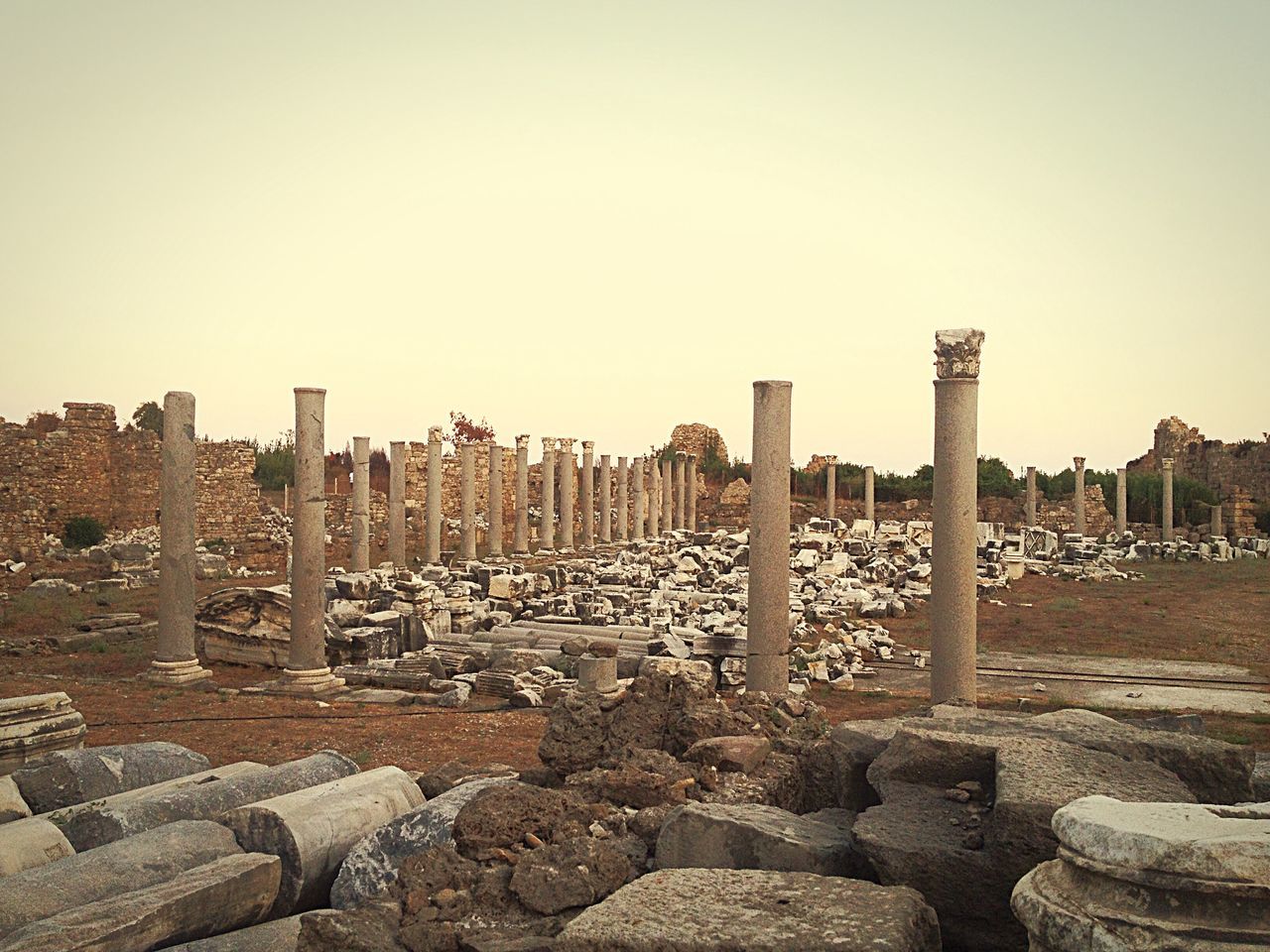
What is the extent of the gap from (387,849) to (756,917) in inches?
102

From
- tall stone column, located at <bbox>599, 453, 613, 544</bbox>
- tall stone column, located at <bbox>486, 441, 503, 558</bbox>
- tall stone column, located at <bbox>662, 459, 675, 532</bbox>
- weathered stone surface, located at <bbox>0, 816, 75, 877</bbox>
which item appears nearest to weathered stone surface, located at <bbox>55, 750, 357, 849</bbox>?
weathered stone surface, located at <bbox>0, 816, 75, 877</bbox>

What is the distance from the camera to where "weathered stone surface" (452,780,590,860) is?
553cm

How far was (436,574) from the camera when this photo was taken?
20.9 m

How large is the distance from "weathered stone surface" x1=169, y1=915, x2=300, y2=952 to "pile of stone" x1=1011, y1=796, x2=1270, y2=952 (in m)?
3.27

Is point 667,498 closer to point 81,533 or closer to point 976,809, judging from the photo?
point 81,533

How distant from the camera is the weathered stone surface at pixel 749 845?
4.91 m

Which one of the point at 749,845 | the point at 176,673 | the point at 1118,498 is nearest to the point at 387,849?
the point at 749,845

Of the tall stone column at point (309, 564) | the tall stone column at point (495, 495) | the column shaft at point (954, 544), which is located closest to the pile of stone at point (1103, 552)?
the tall stone column at point (495, 495)

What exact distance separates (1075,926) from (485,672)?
1107 centimetres

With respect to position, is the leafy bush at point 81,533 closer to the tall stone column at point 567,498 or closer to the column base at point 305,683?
the tall stone column at point 567,498

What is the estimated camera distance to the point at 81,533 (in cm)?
3206

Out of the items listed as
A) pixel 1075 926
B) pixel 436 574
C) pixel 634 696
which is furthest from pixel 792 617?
pixel 1075 926

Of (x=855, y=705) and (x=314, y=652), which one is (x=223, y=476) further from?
(x=855, y=705)

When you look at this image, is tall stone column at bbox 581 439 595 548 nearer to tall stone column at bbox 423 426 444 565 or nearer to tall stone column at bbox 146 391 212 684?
tall stone column at bbox 423 426 444 565
